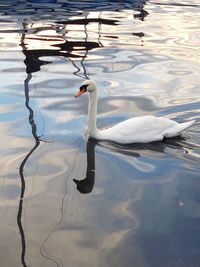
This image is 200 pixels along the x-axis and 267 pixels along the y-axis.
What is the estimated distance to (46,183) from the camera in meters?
6.19

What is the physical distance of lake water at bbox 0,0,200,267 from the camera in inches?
194

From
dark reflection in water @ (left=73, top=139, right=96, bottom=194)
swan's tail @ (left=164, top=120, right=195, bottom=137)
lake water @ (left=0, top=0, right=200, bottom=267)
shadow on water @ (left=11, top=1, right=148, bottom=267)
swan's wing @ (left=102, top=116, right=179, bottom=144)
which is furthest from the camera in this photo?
swan's tail @ (left=164, top=120, right=195, bottom=137)

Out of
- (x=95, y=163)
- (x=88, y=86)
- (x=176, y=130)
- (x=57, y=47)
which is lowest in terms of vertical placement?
(x=57, y=47)

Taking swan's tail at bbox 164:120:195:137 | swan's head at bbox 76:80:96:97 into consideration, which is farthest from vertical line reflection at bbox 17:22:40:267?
swan's tail at bbox 164:120:195:137

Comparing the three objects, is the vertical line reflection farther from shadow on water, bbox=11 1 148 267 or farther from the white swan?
the white swan

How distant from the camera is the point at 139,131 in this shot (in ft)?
23.5

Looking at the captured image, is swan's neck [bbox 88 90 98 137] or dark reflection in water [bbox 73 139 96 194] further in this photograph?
swan's neck [bbox 88 90 98 137]

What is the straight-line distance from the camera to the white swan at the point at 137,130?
7.16m

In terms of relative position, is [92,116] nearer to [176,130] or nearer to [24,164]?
[176,130]

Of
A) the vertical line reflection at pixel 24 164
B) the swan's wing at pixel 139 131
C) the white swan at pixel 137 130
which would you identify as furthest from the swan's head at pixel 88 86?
the vertical line reflection at pixel 24 164

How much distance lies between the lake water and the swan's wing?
12 centimetres

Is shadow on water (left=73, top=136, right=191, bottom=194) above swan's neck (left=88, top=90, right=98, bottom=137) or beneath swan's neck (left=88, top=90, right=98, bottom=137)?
beneath

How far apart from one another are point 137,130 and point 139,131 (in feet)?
0.10

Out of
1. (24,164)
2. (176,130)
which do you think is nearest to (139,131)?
(176,130)
